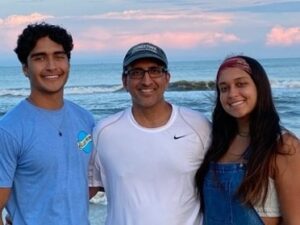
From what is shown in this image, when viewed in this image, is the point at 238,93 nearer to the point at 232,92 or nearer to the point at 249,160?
the point at 232,92

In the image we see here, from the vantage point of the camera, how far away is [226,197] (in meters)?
3.63

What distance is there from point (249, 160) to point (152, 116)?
0.73m

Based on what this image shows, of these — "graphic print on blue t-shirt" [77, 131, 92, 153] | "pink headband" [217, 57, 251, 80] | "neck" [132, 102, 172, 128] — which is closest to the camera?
"pink headband" [217, 57, 251, 80]

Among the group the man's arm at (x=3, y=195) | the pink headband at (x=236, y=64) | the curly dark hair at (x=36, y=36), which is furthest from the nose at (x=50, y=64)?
the pink headband at (x=236, y=64)

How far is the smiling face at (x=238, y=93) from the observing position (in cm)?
358

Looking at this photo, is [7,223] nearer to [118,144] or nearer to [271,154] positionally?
[118,144]

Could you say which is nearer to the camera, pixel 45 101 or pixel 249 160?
pixel 249 160

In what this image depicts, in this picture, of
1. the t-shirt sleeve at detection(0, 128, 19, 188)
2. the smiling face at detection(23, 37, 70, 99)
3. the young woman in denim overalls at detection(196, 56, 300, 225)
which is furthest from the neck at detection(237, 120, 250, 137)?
the t-shirt sleeve at detection(0, 128, 19, 188)

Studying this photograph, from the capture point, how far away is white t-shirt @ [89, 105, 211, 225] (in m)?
3.82

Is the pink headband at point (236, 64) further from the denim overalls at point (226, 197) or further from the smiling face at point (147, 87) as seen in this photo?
Answer: the denim overalls at point (226, 197)

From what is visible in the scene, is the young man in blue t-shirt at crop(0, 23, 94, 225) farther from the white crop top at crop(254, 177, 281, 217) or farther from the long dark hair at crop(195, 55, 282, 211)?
the white crop top at crop(254, 177, 281, 217)

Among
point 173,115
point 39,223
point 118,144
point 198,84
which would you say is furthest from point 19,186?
point 198,84

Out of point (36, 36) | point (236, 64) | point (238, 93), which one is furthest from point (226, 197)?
point (36, 36)

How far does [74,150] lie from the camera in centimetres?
371
